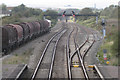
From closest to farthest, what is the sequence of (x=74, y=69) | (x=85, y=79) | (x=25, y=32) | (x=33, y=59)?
(x=85, y=79), (x=74, y=69), (x=33, y=59), (x=25, y=32)

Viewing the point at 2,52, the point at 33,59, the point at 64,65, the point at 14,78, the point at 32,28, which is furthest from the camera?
the point at 32,28

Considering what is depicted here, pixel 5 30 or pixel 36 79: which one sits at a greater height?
pixel 5 30

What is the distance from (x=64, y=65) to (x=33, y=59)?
351 cm

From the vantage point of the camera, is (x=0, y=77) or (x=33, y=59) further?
(x=33, y=59)

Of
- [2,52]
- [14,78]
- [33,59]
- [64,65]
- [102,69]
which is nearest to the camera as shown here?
[14,78]

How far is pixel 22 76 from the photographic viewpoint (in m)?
12.4

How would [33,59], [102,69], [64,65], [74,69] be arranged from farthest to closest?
[33,59]
[64,65]
[74,69]
[102,69]

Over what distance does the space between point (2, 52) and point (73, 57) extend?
7332 mm

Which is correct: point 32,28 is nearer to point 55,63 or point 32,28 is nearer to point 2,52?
point 2,52

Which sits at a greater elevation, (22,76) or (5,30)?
(5,30)

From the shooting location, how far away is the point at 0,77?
11219 mm

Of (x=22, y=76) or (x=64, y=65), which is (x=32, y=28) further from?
(x=22, y=76)

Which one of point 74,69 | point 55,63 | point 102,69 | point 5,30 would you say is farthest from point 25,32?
point 102,69

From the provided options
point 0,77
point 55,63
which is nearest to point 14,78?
point 0,77
